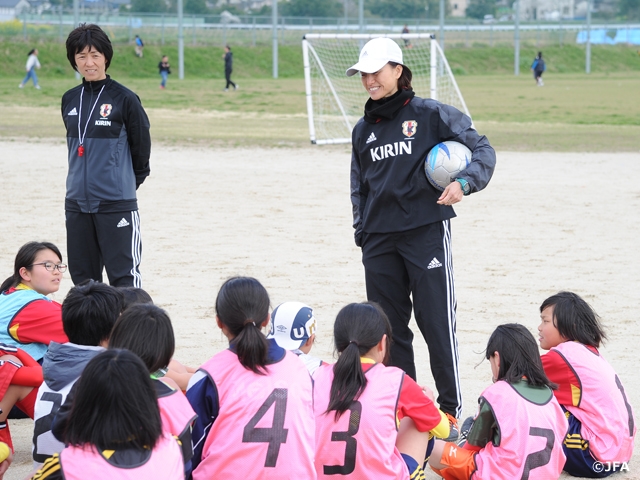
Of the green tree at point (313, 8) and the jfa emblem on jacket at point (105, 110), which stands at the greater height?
the green tree at point (313, 8)

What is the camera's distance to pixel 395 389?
139 inches

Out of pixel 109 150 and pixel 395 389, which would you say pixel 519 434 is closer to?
pixel 395 389

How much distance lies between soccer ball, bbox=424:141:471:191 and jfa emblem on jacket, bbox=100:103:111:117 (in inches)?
79.6

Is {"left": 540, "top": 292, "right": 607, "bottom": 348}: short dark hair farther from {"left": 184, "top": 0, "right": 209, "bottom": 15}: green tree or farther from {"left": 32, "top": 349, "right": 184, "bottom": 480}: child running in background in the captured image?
{"left": 184, "top": 0, "right": 209, "bottom": 15}: green tree

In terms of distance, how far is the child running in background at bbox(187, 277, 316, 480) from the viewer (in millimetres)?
3309

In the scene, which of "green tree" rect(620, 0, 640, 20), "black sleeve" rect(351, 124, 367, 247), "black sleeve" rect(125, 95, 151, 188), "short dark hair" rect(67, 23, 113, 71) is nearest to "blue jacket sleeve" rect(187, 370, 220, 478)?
"black sleeve" rect(351, 124, 367, 247)

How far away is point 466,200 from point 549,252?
10.4 feet

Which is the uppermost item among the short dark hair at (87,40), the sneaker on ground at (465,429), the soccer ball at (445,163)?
the short dark hair at (87,40)

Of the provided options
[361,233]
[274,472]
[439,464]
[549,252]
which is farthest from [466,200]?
[274,472]

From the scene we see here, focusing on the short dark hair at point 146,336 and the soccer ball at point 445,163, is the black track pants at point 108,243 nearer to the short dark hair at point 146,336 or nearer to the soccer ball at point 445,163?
the soccer ball at point 445,163

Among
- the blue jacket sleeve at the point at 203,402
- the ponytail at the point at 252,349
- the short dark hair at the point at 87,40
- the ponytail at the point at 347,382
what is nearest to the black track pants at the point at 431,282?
the ponytail at the point at 347,382

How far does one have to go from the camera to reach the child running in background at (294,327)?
382 cm

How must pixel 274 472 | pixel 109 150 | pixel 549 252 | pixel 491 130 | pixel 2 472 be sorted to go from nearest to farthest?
pixel 274 472 < pixel 2 472 < pixel 109 150 < pixel 549 252 < pixel 491 130

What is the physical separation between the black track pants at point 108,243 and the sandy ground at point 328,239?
0.71 metres
